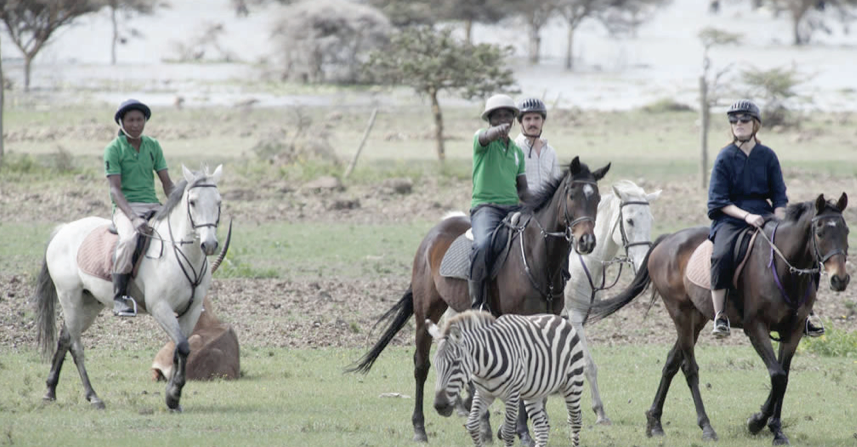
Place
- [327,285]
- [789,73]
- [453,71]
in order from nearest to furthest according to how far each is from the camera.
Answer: [327,285], [453,71], [789,73]

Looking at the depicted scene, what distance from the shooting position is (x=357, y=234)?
22016 millimetres

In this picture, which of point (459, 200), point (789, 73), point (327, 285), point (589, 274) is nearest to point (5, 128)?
point (459, 200)

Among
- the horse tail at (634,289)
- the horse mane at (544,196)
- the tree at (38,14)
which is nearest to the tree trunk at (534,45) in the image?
the tree at (38,14)

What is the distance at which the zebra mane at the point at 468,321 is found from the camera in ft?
25.7

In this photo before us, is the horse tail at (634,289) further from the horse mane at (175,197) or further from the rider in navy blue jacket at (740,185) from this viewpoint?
the horse mane at (175,197)

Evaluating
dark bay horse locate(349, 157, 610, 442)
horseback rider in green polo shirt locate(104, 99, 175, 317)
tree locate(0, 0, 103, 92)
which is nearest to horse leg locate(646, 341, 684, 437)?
dark bay horse locate(349, 157, 610, 442)

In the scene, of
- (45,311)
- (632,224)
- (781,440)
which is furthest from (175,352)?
(781,440)

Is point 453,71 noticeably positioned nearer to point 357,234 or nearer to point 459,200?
point 459,200

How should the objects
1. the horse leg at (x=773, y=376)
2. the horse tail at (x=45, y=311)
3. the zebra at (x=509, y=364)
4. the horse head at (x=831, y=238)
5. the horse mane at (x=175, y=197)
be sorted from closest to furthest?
the zebra at (x=509, y=364)
the horse head at (x=831, y=238)
the horse leg at (x=773, y=376)
the horse mane at (x=175, y=197)
the horse tail at (x=45, y=311)

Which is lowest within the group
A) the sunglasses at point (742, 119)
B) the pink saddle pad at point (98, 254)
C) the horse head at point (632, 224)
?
the pink saddle pad at point (98, 254)

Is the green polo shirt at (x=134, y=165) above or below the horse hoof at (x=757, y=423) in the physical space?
above

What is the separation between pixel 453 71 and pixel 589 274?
20.3m

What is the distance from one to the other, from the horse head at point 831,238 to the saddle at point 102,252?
5718 millimetres

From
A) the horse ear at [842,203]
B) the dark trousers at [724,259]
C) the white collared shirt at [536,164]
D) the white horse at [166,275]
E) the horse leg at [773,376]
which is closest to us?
the horse ear at [842,203]
